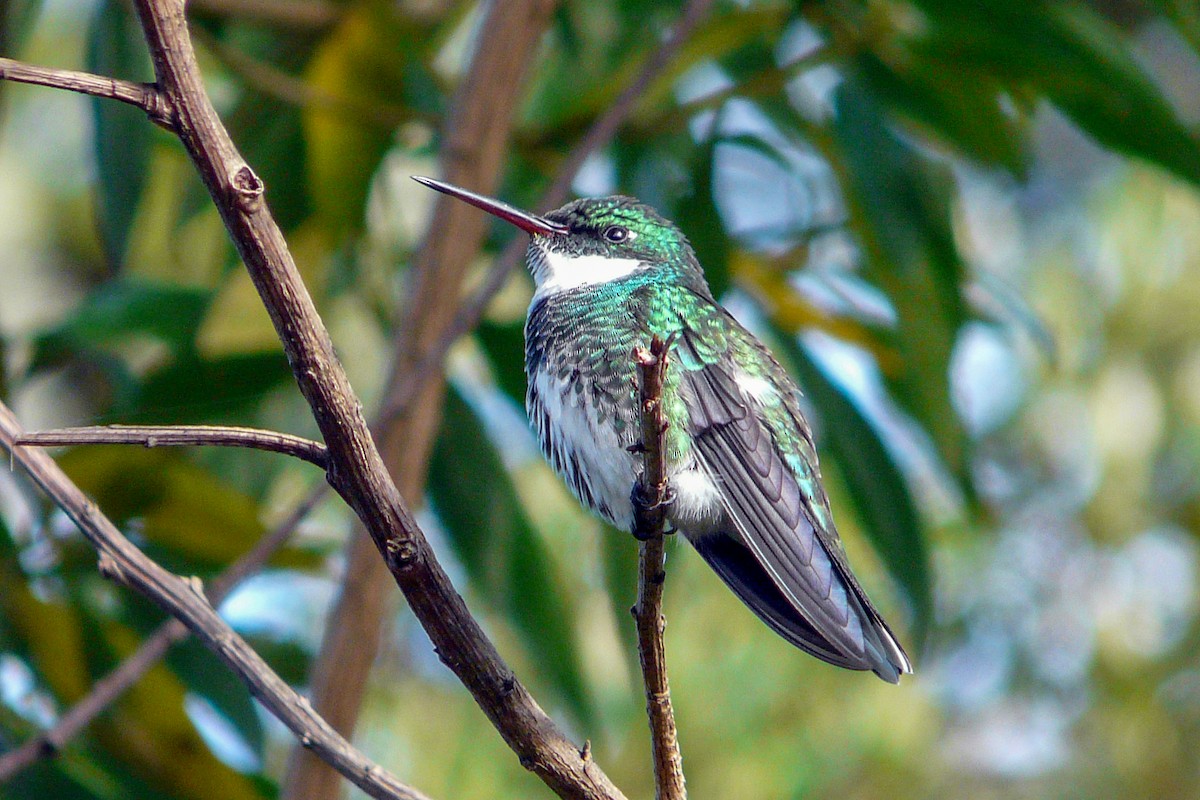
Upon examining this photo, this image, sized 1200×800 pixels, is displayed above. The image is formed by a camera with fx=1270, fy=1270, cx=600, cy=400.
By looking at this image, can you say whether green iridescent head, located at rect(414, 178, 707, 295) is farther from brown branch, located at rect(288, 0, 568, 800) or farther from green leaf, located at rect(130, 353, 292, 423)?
green leaf, located at rect(130, 353, 292, 423)

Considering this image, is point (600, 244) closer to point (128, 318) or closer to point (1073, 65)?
point (128, 318)

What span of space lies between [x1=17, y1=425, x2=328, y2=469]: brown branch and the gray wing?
0.89 m

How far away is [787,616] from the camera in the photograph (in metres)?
2.04

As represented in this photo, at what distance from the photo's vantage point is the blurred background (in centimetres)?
302

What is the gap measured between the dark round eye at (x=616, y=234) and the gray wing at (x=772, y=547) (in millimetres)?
519

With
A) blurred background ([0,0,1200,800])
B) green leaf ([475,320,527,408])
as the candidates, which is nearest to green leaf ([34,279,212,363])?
blurred background ([0,0,1200,800])

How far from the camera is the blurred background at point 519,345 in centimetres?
302

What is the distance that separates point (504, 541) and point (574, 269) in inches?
37.1

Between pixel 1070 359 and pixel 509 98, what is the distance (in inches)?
127

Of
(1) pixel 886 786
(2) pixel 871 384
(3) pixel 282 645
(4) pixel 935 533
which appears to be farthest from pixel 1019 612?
(3) pixel 282 645

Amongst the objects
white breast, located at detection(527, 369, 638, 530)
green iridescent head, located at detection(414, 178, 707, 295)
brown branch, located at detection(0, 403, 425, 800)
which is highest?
green iridescent head, located at detection(414, 178, 707, 295)

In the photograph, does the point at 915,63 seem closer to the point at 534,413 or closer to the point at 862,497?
the point at 862,497

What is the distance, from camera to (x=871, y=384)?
3781 millimetres

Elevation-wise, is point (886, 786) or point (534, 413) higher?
point (886, 786)
